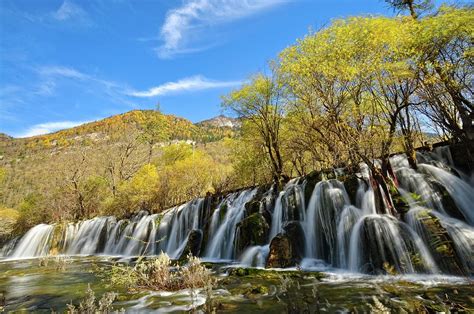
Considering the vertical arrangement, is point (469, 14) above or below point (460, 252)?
above

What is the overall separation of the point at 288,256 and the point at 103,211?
38520 mm

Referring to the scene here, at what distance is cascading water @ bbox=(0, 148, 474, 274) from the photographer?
11.1m

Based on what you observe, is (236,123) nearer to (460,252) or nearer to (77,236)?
(77,236)

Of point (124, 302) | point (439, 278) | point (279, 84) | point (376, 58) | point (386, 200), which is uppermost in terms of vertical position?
point (279, 84)

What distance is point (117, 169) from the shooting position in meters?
51.6

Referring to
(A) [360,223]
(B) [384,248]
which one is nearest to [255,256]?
(A) [360,223]

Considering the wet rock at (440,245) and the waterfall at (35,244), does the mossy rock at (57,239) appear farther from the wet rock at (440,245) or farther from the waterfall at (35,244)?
the wet rock at (440,245)

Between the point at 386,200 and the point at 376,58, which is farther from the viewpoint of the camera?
the point at 376,58

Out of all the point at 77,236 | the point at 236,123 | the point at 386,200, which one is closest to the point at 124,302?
the point at 386,200

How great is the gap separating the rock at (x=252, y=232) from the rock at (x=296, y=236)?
6.92 feet

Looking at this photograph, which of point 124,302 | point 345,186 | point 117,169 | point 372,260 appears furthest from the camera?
point 117,169

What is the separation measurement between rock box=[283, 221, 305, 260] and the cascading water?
0.20ft

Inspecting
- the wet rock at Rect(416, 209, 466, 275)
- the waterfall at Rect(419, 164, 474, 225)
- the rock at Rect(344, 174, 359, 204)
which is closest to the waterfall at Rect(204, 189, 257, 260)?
the rock at Rect(344, 174, 359, 204)

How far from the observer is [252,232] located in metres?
17.9
